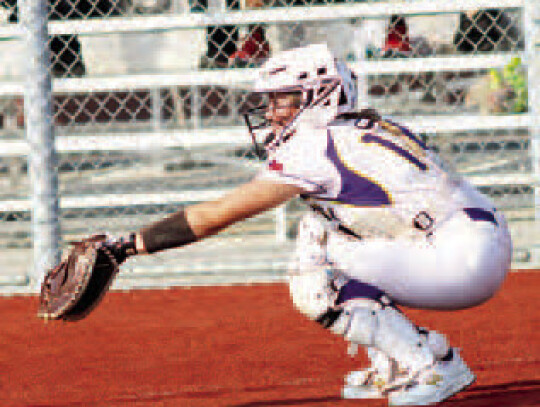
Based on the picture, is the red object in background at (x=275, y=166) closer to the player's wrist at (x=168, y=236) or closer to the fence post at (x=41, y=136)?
the player's wrist at (x=168, y=236)

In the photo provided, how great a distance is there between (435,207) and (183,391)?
1.26 meters

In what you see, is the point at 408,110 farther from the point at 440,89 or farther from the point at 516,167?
the point at 516,167

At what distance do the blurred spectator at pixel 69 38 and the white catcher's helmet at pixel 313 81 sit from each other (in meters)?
3.54

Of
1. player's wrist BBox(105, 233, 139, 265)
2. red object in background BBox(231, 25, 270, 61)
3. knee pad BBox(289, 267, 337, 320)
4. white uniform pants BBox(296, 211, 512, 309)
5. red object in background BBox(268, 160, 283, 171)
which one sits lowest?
knee pad BBox(289, 267, 337, 320)

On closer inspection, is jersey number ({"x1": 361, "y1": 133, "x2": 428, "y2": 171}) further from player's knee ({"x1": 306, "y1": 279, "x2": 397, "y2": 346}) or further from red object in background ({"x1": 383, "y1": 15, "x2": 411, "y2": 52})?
red object in background ({"x1": 383, "y1": 15, "x2": 411, "y2": 52})

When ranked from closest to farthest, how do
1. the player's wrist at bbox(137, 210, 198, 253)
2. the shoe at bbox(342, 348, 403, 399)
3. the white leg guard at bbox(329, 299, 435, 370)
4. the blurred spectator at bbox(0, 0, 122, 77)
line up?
the player's wrist at bbox(137, 210, 198, 253) → the white leg guard at bbox(329, 299, 435, 370) → the shoe at bbox(342, 348, 403, 399) → the blurred spectator at bbox(0, 0, 122, 77)

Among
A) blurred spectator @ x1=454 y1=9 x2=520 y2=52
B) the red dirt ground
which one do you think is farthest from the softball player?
blurred spectator @ x1=454 y1=9 x2=520 y2=52

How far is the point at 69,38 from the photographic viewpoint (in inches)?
265

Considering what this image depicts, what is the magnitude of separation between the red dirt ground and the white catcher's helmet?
1.03 meters

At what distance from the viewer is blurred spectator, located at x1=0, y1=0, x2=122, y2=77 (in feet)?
21.6

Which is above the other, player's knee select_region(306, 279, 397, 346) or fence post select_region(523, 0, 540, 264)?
fence post select_region(523, 0, 540, 264)

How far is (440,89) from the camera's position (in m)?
9.24

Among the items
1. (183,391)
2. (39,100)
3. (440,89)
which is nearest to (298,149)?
(183,391)

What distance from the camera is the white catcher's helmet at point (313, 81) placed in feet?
10.2
